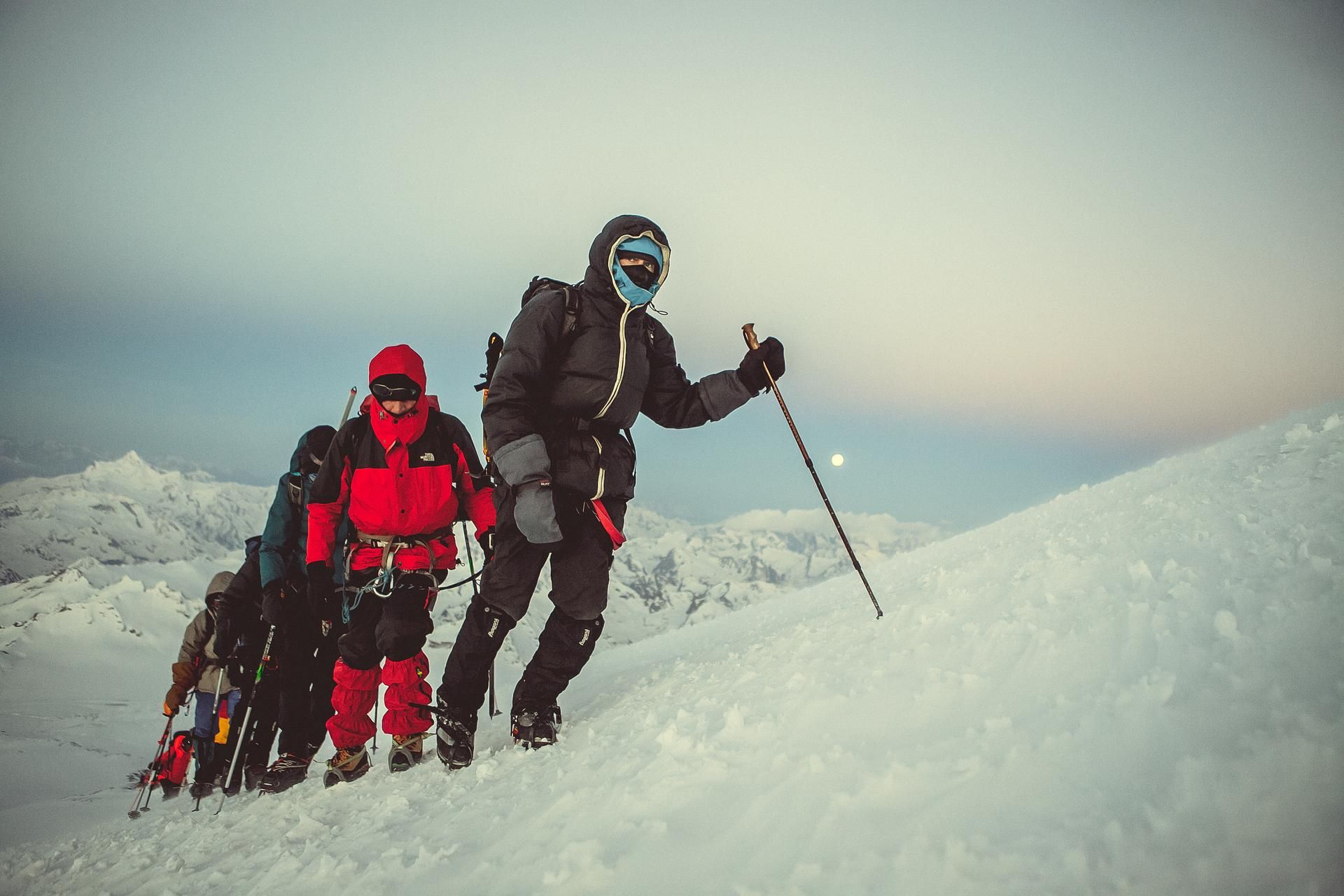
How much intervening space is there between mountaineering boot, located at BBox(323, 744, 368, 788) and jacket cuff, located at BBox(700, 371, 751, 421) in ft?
11.1

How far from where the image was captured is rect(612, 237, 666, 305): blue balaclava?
3705 mm

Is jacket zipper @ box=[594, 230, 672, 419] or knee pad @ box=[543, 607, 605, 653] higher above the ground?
jacket zipper @ box=[594, 230, 672, 419]

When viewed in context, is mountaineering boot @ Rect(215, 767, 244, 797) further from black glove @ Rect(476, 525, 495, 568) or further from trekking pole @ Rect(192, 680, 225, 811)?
black glove @ Rect(476, 525, 495, 568)

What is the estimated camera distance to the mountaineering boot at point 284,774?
15.5ft

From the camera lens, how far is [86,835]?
4.79 metres

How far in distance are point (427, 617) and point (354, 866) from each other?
216 cm

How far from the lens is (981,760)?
1780mm

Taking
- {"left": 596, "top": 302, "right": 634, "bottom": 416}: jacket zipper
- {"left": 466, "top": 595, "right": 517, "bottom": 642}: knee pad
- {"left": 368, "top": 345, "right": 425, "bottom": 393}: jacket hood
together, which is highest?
{"left": 368, "top": 345, "right": 425, "bottom": 393}: jacket hood

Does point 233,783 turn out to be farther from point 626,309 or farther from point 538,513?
point 626,309

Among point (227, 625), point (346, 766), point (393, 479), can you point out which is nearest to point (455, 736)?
point (346, 766)

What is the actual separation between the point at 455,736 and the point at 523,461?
1.67 metres

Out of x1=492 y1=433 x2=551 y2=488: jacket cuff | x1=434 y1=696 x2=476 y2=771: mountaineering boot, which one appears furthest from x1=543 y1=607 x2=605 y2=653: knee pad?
x1=492 y1=433 x2=551 y2=488: jacket cuff

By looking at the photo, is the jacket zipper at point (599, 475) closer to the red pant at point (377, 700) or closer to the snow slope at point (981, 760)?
the snow slope at point (981, 760)

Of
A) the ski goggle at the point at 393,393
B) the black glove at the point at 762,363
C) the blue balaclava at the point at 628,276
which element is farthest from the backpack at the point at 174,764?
the black glove at the point at 762,363
